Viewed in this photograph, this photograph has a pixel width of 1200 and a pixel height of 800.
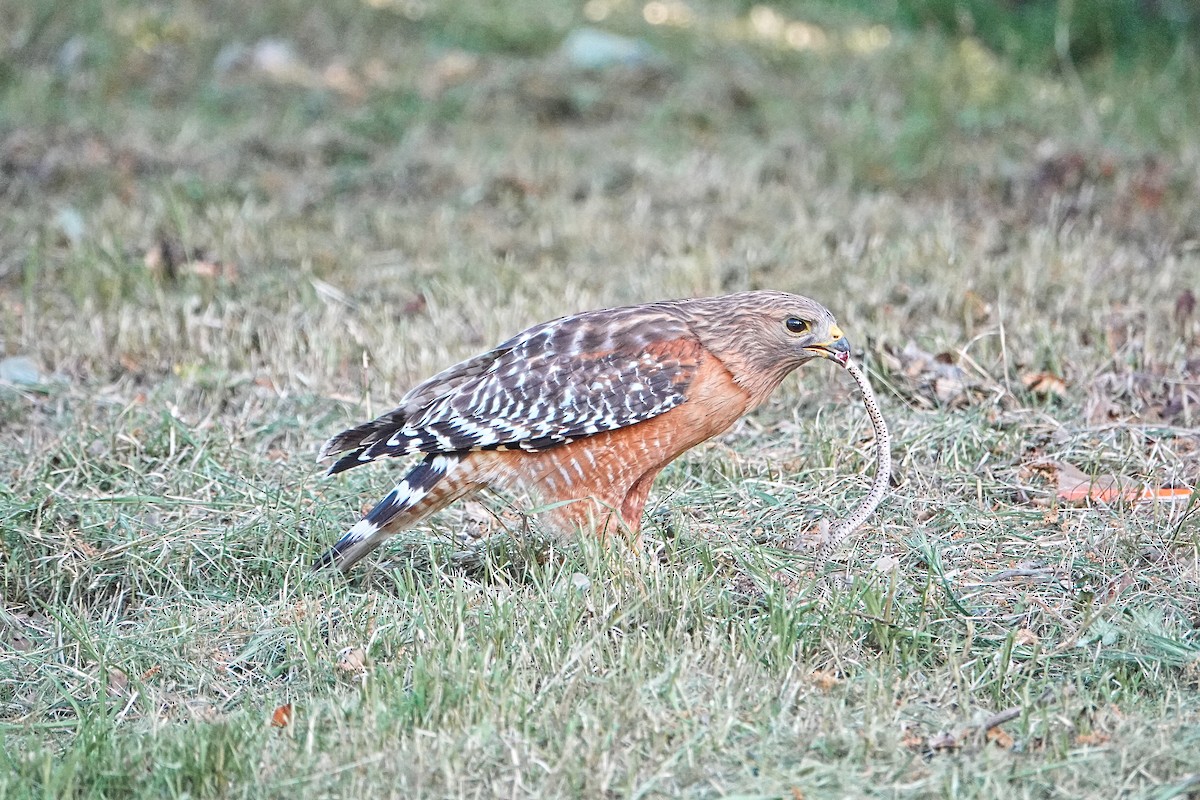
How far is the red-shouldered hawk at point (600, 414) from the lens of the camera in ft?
15.6

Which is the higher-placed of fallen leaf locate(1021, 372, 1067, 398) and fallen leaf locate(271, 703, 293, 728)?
fallen leaf locate(271, 703, 293, 728)

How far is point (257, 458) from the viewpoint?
223 inches

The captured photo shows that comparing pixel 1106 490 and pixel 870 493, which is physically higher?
pixel 870 493

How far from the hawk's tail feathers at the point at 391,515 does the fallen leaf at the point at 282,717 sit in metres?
0.87

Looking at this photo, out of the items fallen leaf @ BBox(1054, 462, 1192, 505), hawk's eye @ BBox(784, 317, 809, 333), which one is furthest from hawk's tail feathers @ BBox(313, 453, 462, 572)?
fallen leaf @ BBox(1054, 462, 1192, 505)

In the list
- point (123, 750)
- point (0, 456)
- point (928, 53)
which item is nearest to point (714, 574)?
point (123, 750)

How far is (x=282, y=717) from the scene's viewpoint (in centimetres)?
387

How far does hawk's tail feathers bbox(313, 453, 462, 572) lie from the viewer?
4.74 meters

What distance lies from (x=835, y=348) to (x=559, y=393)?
88 cm

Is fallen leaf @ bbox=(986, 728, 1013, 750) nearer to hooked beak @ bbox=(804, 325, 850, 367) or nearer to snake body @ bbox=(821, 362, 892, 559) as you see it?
snake body @ bbox=(821, 362, 892, 559)

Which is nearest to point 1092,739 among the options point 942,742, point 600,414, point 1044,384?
point 942,742

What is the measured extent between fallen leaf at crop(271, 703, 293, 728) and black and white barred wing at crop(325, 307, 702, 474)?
105 centimetres

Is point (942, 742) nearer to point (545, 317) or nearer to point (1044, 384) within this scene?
point (1044, 384)

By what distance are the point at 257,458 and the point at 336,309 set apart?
5.45 ft
